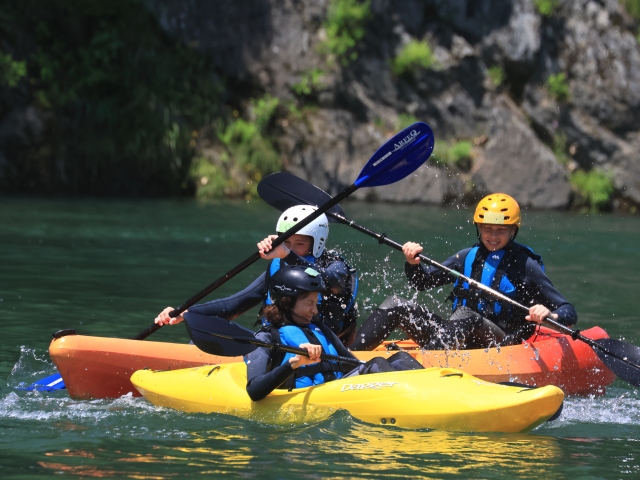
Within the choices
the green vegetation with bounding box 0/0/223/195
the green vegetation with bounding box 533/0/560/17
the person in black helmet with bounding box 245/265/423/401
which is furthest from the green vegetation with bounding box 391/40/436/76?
the person in black helmet with bounding box 245/265/423/401

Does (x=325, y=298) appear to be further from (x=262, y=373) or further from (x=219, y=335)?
(x=262, y=373)

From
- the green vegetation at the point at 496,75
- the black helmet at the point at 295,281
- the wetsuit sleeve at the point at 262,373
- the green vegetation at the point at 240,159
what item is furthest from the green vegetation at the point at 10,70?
the black helmet at the point at 295,281

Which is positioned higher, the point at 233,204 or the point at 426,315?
the point at 233,204

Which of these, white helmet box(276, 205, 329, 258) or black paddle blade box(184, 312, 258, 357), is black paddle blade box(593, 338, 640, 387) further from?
black paddle blade box(184, 312, 258, 357)

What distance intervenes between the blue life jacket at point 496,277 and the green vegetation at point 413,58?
13.3 m

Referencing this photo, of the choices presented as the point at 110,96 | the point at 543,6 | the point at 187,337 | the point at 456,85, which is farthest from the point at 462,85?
the point at 187,337

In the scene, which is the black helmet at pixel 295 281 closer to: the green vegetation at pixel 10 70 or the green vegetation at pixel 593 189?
the green vegetation at pixel 10 70

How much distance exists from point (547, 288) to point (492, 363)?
0.58m

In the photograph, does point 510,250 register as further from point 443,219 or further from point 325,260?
point 443,219

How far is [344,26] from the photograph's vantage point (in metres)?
19.0

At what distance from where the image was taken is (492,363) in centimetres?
606

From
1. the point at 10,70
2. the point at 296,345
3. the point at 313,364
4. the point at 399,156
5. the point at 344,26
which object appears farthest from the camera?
the point at 344,26

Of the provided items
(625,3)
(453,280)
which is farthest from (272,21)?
(453,280)

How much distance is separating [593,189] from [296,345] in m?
15.2
